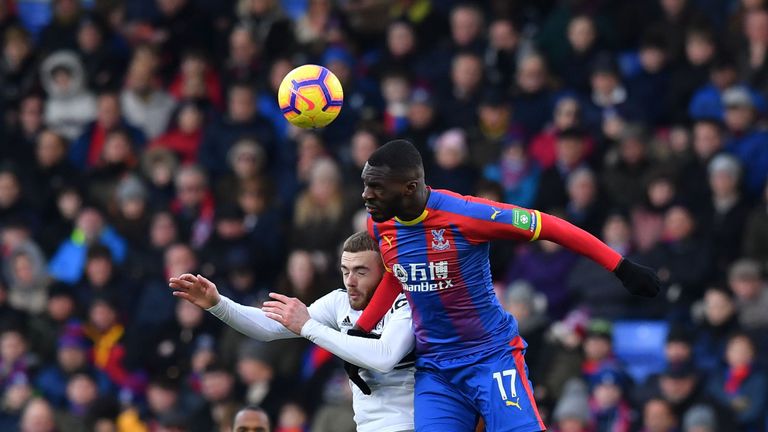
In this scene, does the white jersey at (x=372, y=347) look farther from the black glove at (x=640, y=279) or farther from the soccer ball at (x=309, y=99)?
the black glove at (x=640, y=279)

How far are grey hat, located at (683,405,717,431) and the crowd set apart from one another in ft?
0.07

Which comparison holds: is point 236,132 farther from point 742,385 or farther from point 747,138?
point 742,385

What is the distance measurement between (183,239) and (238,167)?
35.2 inches

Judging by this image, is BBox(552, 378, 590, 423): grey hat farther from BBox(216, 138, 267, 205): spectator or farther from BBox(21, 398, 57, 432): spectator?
BBox(21, 398, 57, 432): spectator

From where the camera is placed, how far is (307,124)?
9273 millimetres

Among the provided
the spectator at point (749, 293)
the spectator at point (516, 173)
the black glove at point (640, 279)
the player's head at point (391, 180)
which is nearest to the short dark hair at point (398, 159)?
the player's head at point (391, 180)

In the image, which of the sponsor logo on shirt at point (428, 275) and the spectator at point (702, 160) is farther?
the spectator at point (702, 160)

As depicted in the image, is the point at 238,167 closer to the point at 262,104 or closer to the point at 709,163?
the point at 262,104

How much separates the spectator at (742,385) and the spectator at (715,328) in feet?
0.50

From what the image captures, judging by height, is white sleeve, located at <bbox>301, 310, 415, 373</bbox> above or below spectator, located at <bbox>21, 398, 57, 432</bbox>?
below

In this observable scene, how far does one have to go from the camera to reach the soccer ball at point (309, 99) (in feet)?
30.2

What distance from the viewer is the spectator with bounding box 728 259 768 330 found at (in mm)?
12898

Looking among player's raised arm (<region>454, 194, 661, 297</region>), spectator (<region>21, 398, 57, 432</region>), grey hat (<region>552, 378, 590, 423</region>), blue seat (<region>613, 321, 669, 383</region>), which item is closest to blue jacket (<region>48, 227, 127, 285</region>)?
spectator (<region>21, 398, 57, 432</region>)

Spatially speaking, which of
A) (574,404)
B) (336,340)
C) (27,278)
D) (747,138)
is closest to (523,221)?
(336,340)
